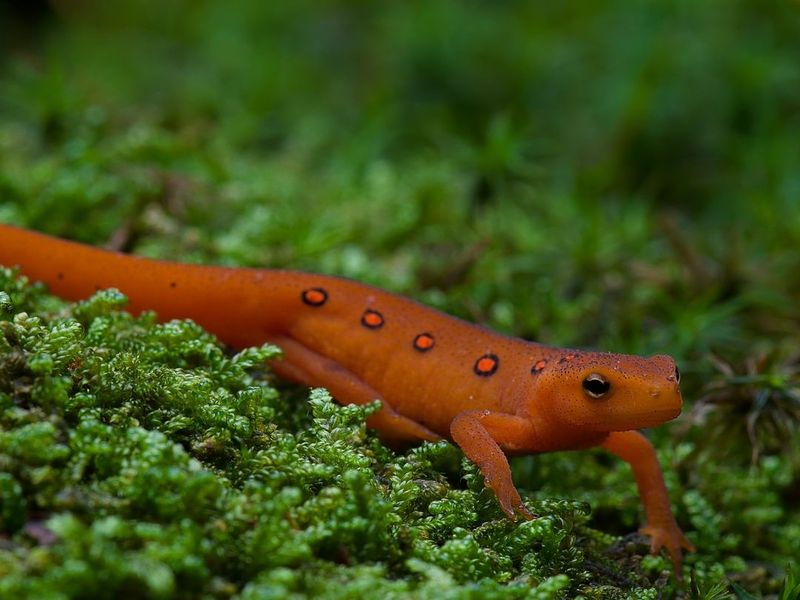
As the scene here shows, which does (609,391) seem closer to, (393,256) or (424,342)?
(424,342)

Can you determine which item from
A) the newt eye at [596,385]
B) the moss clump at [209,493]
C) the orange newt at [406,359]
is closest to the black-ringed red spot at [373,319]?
the orange newt at [406,359]

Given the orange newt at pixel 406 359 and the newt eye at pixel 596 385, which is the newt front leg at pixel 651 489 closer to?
the orange newt at pixel 406 359

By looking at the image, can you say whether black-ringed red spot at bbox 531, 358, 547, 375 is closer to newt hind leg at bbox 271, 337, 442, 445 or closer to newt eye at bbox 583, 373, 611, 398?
newt eye at bbox 583, 373, 611, 398

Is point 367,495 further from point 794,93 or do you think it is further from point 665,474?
point 794,93

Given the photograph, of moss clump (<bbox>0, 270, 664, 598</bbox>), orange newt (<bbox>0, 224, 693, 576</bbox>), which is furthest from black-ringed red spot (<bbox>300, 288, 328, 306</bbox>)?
moss clump (<bbox>0, 270, 664, 598</bbox>)

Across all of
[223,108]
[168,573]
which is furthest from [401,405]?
[223,108]

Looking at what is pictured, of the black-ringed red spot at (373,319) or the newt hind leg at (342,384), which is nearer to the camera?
the newt hind leg at (342,384)

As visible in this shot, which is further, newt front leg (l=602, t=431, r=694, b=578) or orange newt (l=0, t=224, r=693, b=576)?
newt front leg (l=602, t=431, r=694, b=578)
